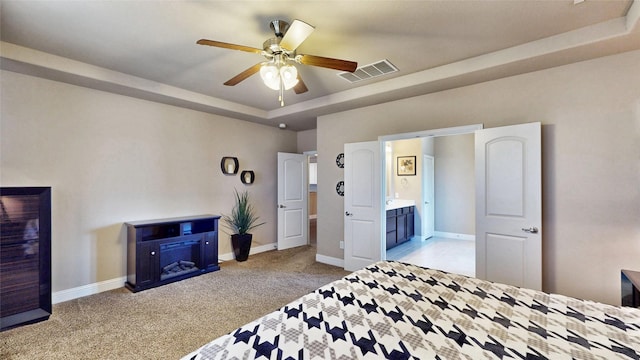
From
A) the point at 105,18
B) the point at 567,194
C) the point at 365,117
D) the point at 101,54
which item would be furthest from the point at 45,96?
the point at 567,194

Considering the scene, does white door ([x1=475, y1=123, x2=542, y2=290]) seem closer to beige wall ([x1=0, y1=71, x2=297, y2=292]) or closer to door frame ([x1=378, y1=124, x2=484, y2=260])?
door frame ([x1=378, y1=124, x2=484, y2=260])

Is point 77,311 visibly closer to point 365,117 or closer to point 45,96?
point 45,96

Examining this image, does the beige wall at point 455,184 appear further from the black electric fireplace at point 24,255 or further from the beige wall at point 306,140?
the black electric fireplace at point 24,255

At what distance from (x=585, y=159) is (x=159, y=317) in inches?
176

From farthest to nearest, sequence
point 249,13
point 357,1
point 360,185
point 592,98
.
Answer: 1. point 360,185
2. point 592,98
3. point 249,13
4. point 357,1

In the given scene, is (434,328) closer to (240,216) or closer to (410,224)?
(240,216)

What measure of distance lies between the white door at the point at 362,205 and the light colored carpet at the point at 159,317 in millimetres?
503

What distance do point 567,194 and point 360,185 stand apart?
2332 millimetres

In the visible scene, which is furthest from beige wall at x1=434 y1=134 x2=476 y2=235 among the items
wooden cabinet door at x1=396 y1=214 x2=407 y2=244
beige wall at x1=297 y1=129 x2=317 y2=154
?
beige wall at x1=297 y1=129 x2=317 y2=154

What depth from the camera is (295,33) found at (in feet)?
6.34

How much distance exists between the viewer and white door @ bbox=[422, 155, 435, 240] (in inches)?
247

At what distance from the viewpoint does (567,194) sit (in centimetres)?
269

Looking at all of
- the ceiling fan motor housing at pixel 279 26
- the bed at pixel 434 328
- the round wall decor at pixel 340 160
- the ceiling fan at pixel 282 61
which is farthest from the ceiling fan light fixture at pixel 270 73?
the round wall decor at pixel 340 160

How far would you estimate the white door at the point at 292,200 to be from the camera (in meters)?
5.46
